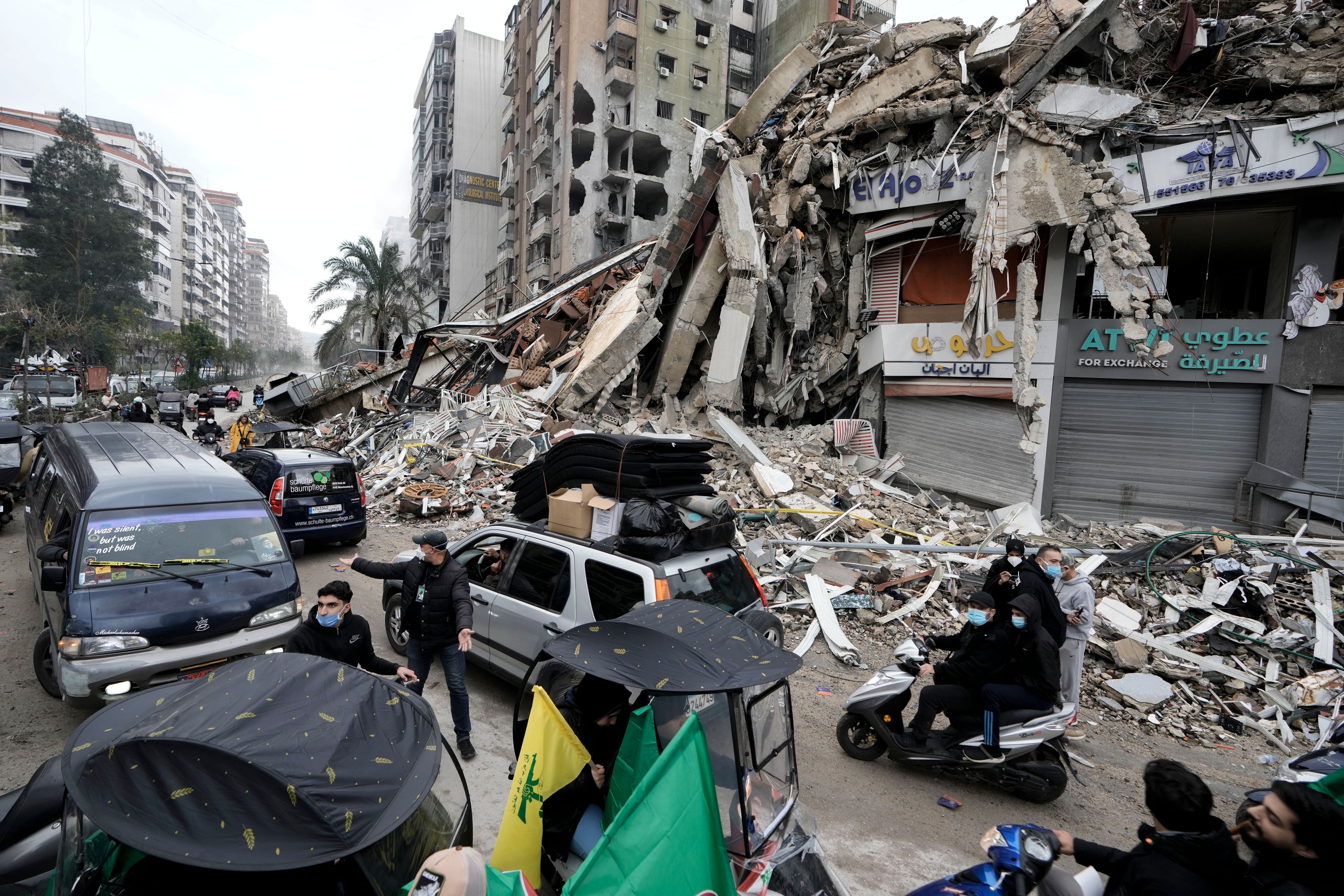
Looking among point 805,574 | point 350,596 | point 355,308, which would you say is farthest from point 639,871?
point 355,308

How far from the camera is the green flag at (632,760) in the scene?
9.82 ft

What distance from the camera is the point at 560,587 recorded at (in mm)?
5199

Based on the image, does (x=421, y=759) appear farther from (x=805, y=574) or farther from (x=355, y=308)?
(x=355, y=308)

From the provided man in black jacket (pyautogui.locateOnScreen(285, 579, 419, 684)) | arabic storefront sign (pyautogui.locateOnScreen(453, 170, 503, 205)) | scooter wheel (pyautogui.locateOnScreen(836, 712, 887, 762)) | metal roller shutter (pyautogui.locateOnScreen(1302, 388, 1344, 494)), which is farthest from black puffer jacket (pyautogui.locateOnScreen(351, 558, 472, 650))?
arabic storefront sign (pyautogui.locateOnScreen(453, 170, 503, 205))

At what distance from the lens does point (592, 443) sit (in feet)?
21.0

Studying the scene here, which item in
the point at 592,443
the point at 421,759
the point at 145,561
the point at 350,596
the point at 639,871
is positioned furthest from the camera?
the point at 592,443

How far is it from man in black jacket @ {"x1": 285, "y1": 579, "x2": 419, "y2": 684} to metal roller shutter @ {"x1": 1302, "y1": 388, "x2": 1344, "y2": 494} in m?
14.9

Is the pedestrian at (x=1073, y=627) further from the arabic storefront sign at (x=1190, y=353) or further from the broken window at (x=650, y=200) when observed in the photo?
the broken window at (x=650, y=200)

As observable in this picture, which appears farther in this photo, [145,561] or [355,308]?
[355,308]

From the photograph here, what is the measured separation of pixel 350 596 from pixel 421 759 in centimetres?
207

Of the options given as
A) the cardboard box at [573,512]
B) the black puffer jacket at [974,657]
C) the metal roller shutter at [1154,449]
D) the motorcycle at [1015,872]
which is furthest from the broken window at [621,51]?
the motorcycle at [1015,872]

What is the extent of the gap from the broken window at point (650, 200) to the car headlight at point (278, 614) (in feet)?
125

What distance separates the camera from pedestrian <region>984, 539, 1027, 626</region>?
4.75 m

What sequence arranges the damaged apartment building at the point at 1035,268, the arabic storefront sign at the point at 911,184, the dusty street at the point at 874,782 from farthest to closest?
the arabic storefront sign at the point at 911,184 → the damaged apartment building at the point at 1035,268 → the dusty street at the point at 874,782
